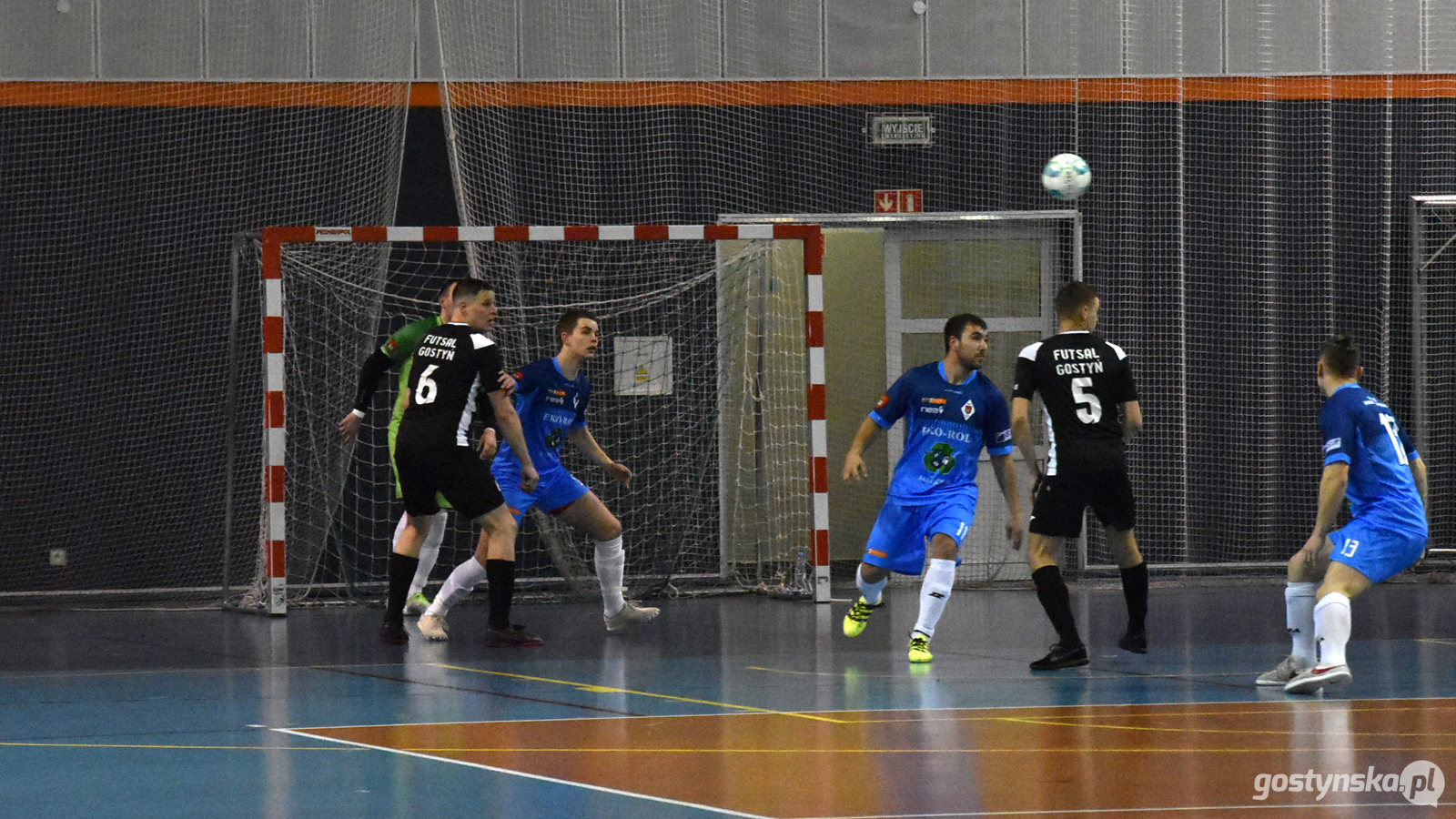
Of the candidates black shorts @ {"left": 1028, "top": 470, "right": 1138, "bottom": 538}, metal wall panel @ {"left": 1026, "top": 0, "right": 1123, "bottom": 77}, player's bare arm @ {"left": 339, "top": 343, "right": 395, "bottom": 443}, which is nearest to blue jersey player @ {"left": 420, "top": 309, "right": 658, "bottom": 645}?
player's bare arm @ {"left": 339, "top": 343, "right": 395, "bottom": 443}

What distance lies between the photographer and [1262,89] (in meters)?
14.1

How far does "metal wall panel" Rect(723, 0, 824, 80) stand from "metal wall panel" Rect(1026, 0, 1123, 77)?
1816 millimetres

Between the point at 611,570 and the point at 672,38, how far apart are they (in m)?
5.32

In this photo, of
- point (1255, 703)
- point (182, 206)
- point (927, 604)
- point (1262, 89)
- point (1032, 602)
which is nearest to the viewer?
point (1255, 703)

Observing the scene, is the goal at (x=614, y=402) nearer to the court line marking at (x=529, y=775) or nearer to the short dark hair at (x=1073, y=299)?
the short dark hair at (x=1073, y=299)

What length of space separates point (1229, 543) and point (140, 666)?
9.15 m

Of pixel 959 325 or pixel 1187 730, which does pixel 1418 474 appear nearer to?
pixel 1187 730


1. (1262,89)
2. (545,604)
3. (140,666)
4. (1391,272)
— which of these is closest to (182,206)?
(545,604)

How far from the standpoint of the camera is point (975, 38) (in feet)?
45.9

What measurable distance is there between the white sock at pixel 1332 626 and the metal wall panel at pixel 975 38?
25.4 ft

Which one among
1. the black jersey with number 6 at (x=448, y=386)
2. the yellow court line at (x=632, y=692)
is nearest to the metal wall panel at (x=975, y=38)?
the black jersey with number 6 at (x=448, y=386)

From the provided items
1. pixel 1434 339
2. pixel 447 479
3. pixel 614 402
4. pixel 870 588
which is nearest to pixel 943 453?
pixel 870 588

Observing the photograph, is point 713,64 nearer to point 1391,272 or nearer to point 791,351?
point 791,351

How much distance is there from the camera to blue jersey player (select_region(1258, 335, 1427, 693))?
7.15 m
